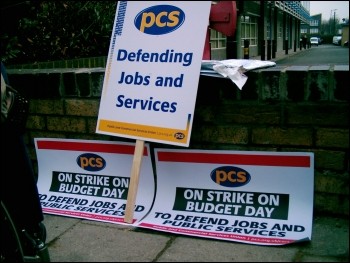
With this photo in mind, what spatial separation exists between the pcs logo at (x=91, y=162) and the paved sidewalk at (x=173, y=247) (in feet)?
1.89

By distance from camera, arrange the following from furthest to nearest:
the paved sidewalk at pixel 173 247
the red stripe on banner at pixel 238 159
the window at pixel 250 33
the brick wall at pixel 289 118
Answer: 1. the window at pixel 250 33
2. the red stripe on banner at pixel 238 159
3. the brick wall at pixel 289 118
4. the paved sidewalk at pixel 173 247

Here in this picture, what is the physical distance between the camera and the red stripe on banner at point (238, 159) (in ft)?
8.14

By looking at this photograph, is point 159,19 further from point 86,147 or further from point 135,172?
point 86,147

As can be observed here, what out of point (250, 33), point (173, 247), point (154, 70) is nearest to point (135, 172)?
point (173, 247)

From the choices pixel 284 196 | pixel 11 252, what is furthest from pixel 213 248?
pixel 11 252

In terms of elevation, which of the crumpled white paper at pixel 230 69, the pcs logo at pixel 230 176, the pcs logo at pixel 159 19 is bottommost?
the pcs logo at pixel 230 176

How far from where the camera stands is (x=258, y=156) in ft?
8.40

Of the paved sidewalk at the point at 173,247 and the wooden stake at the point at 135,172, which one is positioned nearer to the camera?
the paved sidewalk at the point at 173,247

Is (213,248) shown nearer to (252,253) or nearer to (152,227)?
(252,253)

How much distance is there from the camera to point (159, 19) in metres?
2.49

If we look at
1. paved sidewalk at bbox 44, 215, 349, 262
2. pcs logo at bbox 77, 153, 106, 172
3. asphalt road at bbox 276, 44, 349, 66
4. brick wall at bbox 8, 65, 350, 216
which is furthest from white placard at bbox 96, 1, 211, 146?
asphalt road at bbox 276, 44, 349, 66

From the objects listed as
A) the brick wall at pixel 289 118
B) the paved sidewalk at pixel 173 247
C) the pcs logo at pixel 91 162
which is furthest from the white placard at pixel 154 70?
the paved sidewalk at pixel 173 247

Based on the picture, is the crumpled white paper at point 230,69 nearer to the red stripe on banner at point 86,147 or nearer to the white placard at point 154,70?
the white placard at point 154,70

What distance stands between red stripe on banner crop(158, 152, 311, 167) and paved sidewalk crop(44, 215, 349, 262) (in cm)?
43
